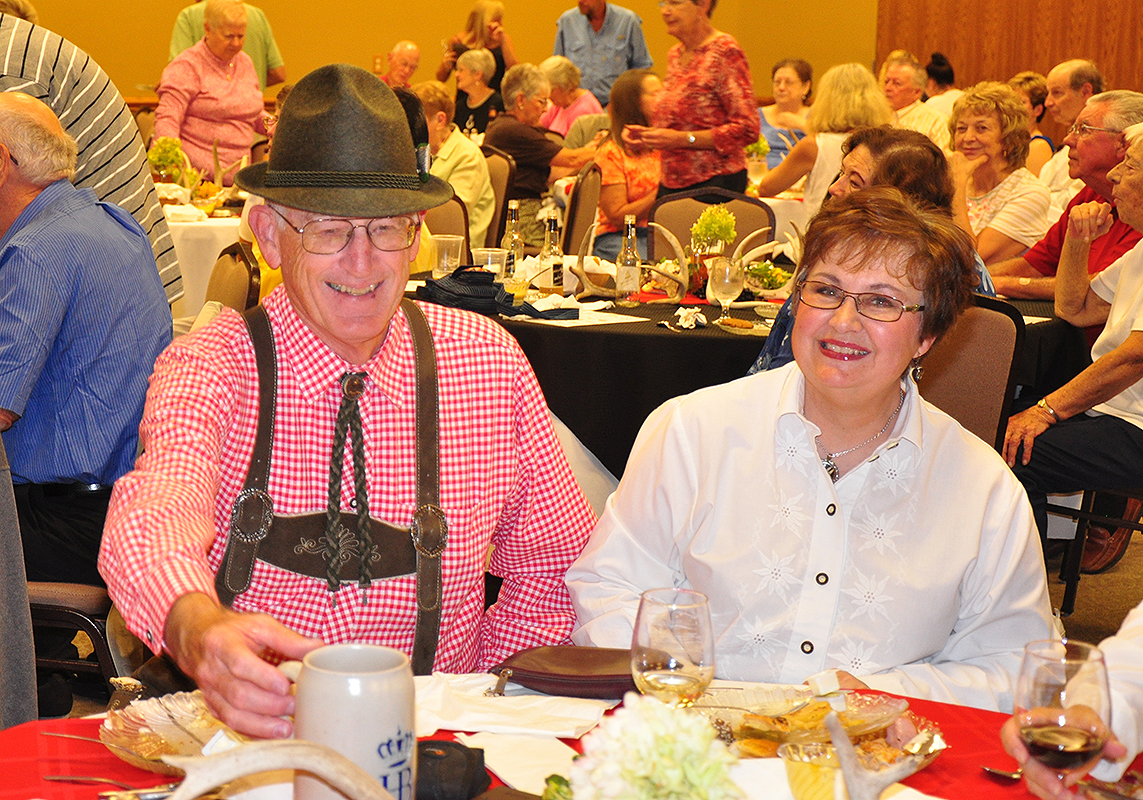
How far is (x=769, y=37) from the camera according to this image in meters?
14.3

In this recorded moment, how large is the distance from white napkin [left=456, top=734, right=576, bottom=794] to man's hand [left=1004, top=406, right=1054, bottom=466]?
9.64 feet

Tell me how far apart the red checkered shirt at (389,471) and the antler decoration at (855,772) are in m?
0.78

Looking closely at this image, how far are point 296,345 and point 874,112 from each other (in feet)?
19.5

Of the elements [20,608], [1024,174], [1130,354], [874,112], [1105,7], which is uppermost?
[1105,7]

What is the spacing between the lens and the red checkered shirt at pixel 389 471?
159 cm

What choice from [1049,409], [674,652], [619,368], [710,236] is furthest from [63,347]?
[1049,409]

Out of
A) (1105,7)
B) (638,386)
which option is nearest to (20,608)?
(638,386)

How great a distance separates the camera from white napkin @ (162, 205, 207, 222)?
5543 mm

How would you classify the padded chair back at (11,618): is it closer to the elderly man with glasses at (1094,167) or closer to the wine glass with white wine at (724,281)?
the wine glass with white wine at (724,281)

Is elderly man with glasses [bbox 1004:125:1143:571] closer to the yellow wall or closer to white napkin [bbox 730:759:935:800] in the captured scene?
white napkin [bbox 730:759:935:800]

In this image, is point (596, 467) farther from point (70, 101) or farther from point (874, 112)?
point (874, 112)

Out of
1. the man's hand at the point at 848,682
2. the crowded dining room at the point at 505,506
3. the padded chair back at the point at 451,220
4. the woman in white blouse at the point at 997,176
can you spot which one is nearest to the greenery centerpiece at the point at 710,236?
the crowded dining room at the point at 505,506

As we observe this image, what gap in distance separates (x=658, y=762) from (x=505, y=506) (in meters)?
1.17

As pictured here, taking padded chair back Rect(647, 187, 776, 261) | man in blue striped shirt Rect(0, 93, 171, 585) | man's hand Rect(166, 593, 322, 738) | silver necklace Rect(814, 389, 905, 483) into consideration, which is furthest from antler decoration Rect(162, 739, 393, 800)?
padded chair back Rect(647, 187, 776, 261)
